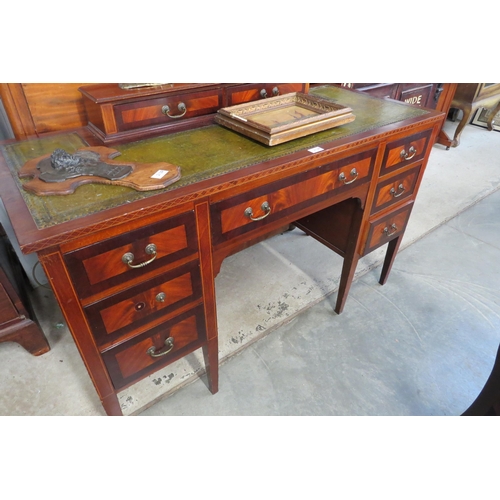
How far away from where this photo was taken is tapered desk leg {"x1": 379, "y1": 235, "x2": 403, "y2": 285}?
1807 millimetres

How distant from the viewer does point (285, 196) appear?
1.13 m

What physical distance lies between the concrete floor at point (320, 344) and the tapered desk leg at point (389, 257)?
0.06 meters

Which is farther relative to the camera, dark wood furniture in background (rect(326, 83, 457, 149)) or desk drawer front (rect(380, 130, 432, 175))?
dark wood furniture in background (rect(326, 83, 457, 149))

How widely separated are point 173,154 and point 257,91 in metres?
0.52

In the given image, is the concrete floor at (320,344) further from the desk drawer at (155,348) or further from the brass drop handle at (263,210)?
the brass drop handle at (263,210)

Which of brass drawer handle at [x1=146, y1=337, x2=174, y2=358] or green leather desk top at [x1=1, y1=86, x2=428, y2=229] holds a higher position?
green leather desk top at [x1=1, y1=86, x2=428, y2=229]

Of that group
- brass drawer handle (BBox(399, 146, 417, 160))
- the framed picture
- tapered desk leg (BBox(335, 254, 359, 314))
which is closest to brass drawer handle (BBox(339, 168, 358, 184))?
brass drawer handle (BBox(399, 146, 417, 160))

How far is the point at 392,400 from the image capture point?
145cm

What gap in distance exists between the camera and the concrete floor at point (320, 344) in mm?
1436

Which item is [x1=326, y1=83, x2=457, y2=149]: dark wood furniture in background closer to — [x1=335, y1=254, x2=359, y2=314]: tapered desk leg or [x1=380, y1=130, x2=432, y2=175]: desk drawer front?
[x1=380, y1=130, x2=432, y2=175]: desk drawer front

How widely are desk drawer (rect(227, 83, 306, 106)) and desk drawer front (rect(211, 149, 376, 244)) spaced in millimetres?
441

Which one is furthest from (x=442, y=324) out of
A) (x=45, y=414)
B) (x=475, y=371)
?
(x=45, y=414)

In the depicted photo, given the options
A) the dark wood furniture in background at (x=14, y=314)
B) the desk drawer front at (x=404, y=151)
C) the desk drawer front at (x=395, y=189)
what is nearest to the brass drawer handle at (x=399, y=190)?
the desk drawer front at (x=395, y=189)

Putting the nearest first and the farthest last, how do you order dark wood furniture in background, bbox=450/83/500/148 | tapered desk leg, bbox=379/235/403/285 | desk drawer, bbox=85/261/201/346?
1. desk drawer, bbox=85/261/201/346
2. tapered desk leg, bbox=379/235/403/285
3. dark wood furniture in background, bbox=450/83/500/148
